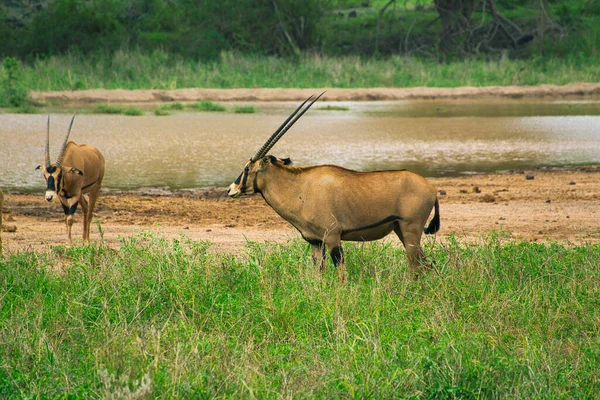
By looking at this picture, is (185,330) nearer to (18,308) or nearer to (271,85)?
(18,308)

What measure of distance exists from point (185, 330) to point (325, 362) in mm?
1078

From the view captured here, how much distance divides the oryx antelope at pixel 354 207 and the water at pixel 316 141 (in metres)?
7.68

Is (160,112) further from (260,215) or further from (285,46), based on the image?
(285,46)

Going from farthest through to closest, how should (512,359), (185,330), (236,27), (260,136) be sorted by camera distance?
(236,27) → (260,136) → (185,330) → (512,359)

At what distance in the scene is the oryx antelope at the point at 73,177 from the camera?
9.84m

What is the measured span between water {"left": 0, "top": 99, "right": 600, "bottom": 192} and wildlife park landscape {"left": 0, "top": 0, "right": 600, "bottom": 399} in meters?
0.09

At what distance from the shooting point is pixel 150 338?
6.06 meters

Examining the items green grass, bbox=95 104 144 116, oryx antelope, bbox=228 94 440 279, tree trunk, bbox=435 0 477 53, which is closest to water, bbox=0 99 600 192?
green grass, bbox=95 104 144 116

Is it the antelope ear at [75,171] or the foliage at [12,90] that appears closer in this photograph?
the antelope ear at [75,171]

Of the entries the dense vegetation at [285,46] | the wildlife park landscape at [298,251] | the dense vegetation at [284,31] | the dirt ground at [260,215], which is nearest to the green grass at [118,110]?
the wildlife park landscape at [298,251]

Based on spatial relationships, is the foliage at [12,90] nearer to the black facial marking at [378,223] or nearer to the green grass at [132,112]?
the green grass at [132,112]

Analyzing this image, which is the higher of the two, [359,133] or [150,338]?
[150,338]

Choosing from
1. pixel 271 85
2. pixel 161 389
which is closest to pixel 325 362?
pixel 161 389

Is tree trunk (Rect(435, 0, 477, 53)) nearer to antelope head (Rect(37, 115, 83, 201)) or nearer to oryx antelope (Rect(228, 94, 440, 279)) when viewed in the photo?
antelope head (Rect(37, 115, 83, 201))
